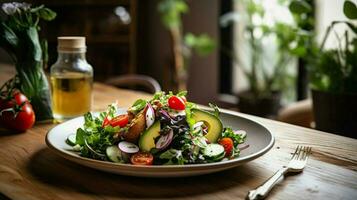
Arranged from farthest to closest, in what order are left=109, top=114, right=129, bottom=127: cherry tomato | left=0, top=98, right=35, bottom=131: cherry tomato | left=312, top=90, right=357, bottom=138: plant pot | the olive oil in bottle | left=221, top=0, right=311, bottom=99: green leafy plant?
left=221, top=0, right=311, bottom=99: green leafy plant → left=312, top=90, right=357, bottom=138: plant pot → the olive oil in bottle → left=0, top=98, right=35, bottom=131: cherry tomato → left=109, top=114, right=129, bottom=127: cherry tomato

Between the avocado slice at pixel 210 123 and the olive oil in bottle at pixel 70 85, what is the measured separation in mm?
473

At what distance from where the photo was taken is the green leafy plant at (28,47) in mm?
1344

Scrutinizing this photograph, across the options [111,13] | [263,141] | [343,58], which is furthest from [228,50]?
[263,141]

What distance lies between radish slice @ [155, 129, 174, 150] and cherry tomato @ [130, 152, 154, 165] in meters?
0.03

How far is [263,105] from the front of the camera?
327cm

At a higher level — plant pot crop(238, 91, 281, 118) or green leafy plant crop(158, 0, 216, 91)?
green leafy plant crop(158, 0, 216, 91)

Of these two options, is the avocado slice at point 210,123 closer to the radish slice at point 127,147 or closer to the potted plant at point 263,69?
the radish slice at point 127,147

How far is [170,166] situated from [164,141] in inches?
3.2

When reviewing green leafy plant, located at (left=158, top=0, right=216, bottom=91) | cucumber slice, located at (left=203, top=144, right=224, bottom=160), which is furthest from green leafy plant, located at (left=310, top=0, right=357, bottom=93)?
green leafy plant, located at (left=158, top=0, right=216, bottom=91)

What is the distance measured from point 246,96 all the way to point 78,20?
187cm

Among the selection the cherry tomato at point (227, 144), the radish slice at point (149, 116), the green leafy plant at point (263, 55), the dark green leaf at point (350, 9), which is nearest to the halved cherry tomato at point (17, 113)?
the radish slice at point (149, 116)

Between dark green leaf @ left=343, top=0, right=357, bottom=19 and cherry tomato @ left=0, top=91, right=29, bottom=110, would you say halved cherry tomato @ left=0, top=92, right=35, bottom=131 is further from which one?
dark green leaf @ left=343, top=0, right=357, bottom=19

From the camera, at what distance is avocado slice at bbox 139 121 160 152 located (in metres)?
0.99

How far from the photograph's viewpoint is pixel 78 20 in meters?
4.41
